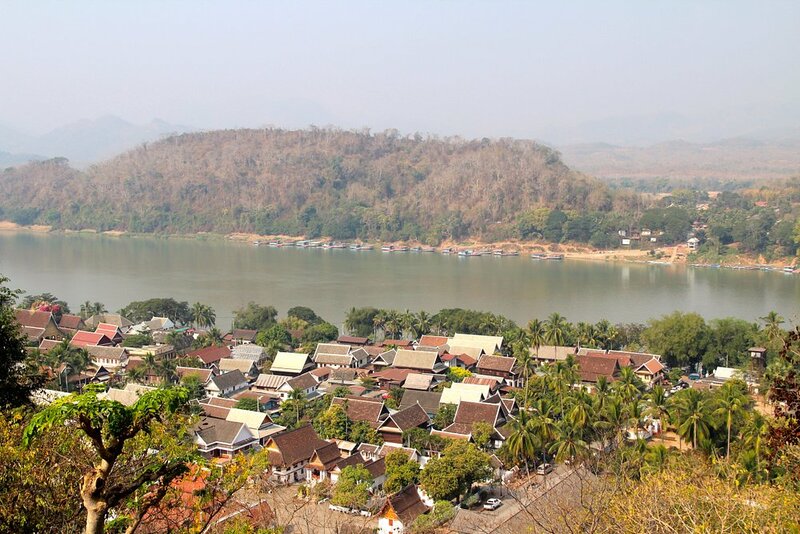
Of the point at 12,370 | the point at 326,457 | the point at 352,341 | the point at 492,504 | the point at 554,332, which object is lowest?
the point at 492,504

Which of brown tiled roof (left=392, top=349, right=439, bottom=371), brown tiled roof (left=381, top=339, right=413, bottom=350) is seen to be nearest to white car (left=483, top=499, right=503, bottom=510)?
brown tiled roof (left=392, top=349, right=439, bottom=371)

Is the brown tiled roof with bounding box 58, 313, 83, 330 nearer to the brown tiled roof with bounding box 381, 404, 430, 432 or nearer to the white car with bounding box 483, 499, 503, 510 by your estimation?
the brown tiled roof with bounding box 381, 404, 430, 432

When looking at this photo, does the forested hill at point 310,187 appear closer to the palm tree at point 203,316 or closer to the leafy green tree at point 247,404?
the palm tree at point 203,316

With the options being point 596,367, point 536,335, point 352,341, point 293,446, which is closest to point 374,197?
point 352,341

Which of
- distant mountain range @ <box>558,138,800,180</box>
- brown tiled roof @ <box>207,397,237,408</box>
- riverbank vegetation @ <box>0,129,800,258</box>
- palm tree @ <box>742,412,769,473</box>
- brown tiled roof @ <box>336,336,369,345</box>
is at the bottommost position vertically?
brown tiled roof @ <box>207,397,237,408</box>

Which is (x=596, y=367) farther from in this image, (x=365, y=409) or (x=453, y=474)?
(x=453, y=474)

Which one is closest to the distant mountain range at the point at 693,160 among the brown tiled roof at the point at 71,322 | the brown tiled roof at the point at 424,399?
the brown tiled roof at the point at 71,322
